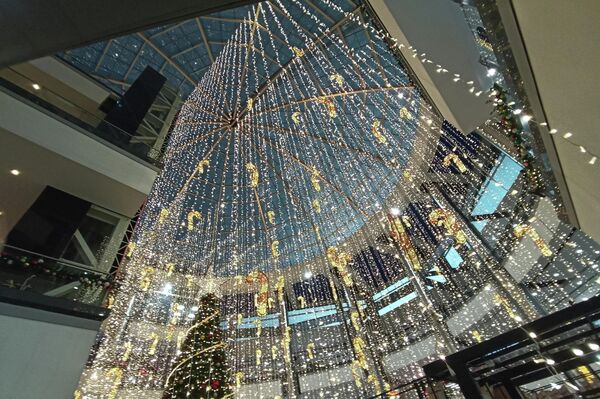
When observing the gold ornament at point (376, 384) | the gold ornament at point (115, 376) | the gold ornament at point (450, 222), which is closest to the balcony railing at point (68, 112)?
the gold ornament at point (115, 376)

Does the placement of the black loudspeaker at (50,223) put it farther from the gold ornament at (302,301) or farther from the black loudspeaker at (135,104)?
the gold ornament at (302,301)

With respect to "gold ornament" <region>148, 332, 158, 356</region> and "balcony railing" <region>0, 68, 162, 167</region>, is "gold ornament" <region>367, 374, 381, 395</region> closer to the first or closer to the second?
"gold ornament" <region>148, 332, 158, 356</region>

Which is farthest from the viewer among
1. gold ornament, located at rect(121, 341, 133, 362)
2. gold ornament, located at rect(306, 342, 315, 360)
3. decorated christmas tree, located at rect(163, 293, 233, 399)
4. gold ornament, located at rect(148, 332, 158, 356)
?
gold ornament, located at rect(306, 342, 315, 360)

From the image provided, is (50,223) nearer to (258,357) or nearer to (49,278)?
(49,278)

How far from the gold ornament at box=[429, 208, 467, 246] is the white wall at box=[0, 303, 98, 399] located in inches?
389

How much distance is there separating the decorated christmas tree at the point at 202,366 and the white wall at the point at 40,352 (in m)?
2.77

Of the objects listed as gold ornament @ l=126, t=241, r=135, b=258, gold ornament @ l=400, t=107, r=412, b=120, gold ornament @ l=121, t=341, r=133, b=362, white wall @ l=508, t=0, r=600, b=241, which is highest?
gold ornament @ l=400, t=107, r=412, b=120

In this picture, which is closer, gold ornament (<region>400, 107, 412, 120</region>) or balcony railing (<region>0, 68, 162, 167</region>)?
balcony railing (<region>0, 68, 162, 167</region>)

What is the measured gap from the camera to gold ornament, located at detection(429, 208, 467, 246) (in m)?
9.52

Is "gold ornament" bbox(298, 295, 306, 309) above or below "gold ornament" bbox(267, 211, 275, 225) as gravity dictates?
below

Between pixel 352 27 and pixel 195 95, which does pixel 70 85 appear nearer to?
pixel 195 95

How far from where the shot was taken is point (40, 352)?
16.7 feet

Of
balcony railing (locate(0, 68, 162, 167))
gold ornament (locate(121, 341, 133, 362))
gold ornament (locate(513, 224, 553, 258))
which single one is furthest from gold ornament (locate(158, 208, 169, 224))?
gold ornament (locate(513, 224, 553, 258))

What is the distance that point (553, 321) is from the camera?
246 cm
